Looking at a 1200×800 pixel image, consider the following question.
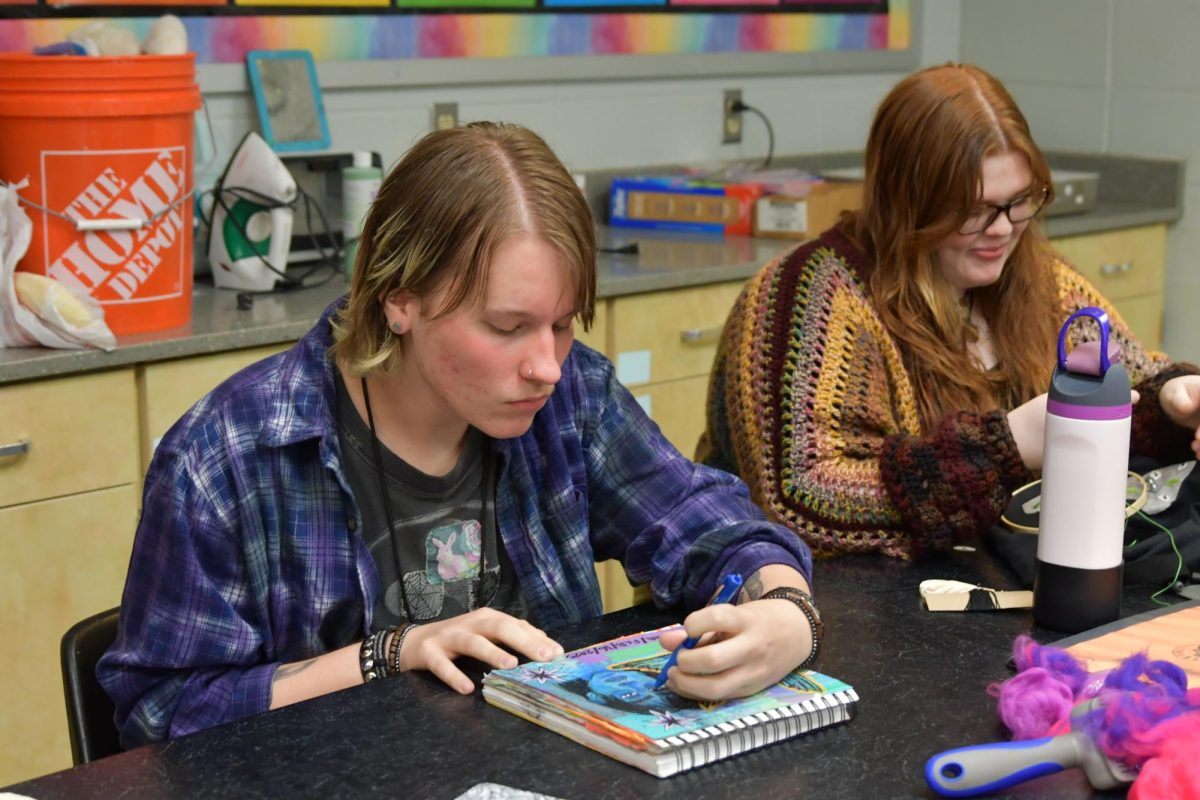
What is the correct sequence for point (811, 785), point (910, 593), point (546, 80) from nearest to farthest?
point (811, 785), point (910, 593), point (546, 80)

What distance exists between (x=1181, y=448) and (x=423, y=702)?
1.01 m

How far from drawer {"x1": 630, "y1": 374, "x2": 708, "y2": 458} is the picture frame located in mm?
806

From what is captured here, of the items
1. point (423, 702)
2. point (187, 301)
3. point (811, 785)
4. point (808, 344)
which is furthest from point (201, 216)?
point (811, 785)

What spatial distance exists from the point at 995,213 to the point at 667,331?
1.08m

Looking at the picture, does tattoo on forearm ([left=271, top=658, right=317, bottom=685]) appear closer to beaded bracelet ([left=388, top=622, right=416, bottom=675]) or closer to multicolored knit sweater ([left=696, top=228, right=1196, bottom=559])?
beaded bracelet ([left=388, top=622, right=416, bottom=675])

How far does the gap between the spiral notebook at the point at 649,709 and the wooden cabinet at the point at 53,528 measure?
1199mm

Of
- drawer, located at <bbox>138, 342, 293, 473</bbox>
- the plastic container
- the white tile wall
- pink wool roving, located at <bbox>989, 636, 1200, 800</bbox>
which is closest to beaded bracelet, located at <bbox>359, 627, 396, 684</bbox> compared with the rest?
pink wool roving, located at <bbox>989, 636, 1200, 800</bbox>

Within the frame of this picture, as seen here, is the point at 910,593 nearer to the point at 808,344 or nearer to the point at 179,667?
the point at 808,344

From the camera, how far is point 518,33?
3.31m

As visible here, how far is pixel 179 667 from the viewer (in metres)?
1.34

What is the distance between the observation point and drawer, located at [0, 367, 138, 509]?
2199mm

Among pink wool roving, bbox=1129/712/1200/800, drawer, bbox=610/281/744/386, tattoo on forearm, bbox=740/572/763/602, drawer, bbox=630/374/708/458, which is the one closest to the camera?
pink wool roving, bbox=1129/712/1200/800

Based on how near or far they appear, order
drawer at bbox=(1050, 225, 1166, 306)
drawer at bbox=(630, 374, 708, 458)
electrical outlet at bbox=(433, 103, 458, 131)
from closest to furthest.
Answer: drawer at bbox=(630, 374, 708, 458)
electrical outlet at bbox=(433, 103, 458, 131)
drawer at bbox=(1050, 225, 1166, 306)

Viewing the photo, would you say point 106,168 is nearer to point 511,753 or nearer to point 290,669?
point 290,669
